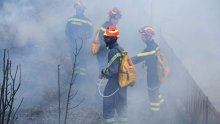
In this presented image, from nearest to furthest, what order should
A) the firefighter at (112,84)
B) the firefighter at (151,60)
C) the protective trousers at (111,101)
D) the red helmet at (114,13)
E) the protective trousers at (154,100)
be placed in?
1. the firefighter at (112,84)
2. the protective trousers at (111,101)
3. the firefighter at (151,60)
4. the protective trousers at (154,100)
5. the red helmet at (114,13)

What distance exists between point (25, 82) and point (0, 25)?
3824 mm

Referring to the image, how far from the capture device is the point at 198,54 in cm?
1230

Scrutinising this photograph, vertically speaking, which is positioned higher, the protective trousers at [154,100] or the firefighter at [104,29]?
the firefighter at [104,29]

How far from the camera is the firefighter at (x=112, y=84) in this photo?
6594 mm

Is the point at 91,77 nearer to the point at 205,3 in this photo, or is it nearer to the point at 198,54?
the point at 198,54

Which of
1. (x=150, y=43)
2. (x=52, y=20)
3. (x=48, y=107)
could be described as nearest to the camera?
(x=150, y=43)

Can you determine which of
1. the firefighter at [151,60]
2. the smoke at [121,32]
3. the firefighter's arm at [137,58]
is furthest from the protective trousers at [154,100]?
the smoke at [121,32]

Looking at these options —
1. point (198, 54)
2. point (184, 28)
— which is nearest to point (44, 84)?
point (198, 54)

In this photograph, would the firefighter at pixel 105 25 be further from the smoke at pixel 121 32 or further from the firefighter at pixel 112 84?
the smoke at pixel 121 32

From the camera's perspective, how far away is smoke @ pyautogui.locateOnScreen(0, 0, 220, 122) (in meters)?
10.3

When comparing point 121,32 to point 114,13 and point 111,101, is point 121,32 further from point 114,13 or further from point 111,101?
point 111,101

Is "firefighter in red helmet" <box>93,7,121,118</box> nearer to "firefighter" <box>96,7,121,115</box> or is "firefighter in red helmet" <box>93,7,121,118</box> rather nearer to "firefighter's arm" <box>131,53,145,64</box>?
"firefighter" <box>96,7,121,115</box>

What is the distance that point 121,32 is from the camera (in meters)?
12.3

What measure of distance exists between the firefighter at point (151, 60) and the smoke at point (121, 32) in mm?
2209
